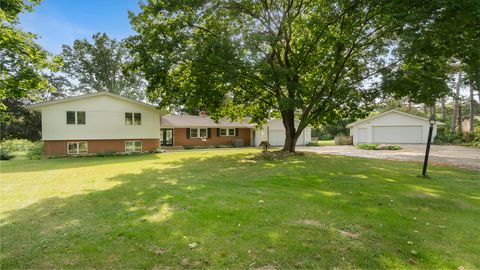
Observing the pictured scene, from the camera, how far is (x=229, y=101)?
2047cm

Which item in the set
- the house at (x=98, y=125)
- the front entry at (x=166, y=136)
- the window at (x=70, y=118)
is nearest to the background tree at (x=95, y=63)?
the front entry at (x=166, y=136)

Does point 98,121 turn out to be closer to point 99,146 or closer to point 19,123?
point 99,146

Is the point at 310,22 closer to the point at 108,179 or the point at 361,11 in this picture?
the point at 361,11

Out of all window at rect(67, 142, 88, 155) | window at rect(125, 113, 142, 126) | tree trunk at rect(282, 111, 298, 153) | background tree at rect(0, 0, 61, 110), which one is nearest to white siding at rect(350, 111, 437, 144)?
tree trunk at rect(282, 111, 298, 153)

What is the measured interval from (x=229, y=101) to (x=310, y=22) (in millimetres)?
8505

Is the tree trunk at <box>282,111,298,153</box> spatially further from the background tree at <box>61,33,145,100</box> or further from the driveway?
the background tree at <box>61,33,145,100</box>

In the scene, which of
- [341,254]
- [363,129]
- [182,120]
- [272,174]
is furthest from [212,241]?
[363,129]

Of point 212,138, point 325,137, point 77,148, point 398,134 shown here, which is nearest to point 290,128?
point 212,138

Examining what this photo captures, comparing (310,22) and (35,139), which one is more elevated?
(310,22)

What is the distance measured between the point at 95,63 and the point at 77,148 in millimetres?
22800

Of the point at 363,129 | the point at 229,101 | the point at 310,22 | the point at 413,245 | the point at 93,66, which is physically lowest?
the point at 413,245

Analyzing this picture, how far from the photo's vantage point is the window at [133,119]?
851 inches

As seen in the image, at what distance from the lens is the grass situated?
3549 mm

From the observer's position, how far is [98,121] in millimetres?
20516
